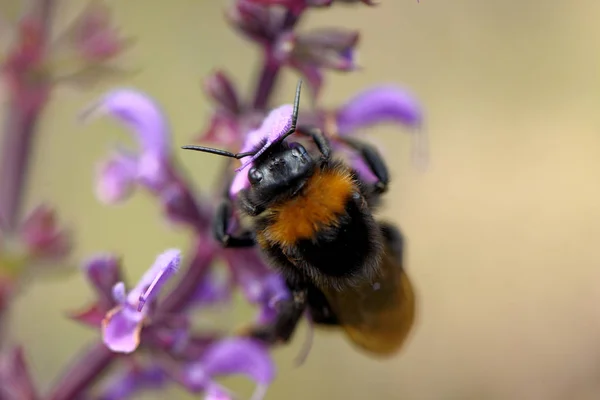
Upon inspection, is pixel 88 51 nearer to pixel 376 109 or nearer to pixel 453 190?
pixel 376 109

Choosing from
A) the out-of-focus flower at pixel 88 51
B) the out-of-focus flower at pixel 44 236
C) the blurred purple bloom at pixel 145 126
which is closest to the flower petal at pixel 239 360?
the blurred purple bloom at pixel 145 126

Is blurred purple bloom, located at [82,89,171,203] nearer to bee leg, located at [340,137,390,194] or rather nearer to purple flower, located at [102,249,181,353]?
purple flower, located at [102,249,181,353]

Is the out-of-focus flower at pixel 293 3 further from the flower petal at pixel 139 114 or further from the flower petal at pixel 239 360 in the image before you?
the flower petal at pixel 239 360

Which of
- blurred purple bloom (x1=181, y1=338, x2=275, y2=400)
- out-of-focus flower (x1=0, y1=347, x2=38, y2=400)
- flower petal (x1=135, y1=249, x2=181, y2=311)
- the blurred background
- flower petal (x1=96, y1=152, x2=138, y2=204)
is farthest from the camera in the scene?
the blurred background

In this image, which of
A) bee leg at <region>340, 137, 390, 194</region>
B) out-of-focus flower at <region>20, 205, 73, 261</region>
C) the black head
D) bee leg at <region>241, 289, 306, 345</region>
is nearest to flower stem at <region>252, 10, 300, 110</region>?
bee leg at <region>340, 137, 390, 194</region>

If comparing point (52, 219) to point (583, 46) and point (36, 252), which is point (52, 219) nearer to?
point (36, 252)

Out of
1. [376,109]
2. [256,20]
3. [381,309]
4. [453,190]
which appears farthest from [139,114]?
[453,190]
